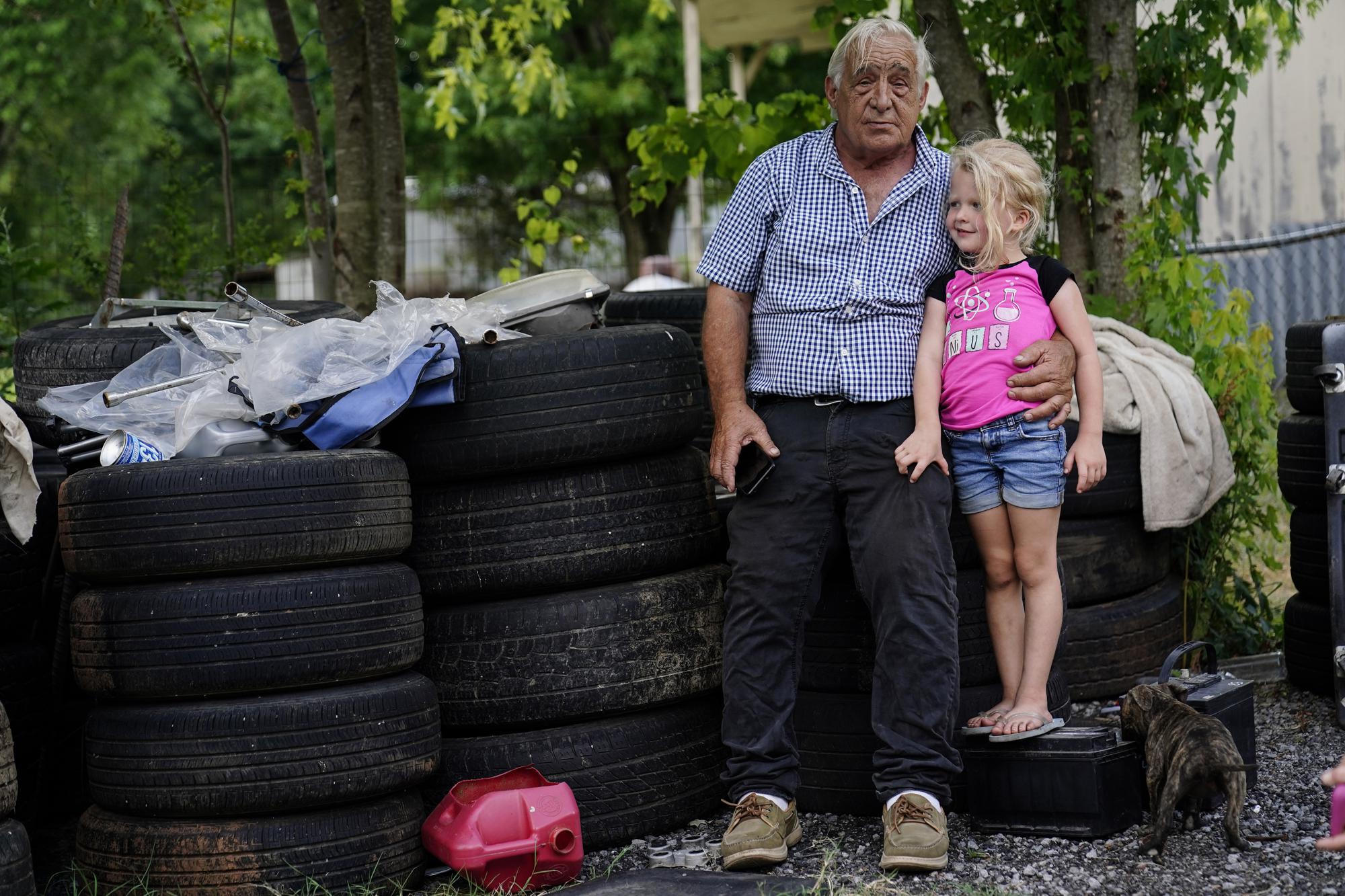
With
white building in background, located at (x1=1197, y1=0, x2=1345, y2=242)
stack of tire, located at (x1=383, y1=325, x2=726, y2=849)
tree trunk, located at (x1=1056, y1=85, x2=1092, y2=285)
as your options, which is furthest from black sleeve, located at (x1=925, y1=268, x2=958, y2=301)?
white building in background, located at (x1=1197, y1=0, x2=1345, y2=242)

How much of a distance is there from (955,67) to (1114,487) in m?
2.45

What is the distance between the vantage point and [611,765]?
3.95 metres

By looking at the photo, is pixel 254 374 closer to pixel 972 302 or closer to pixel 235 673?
pixel 235 673

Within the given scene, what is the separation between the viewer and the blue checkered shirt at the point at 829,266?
388 cm

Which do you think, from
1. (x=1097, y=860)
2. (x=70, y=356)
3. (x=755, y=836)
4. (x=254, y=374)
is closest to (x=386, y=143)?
(x=70, y=356)

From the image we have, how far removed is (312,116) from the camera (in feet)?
28.2

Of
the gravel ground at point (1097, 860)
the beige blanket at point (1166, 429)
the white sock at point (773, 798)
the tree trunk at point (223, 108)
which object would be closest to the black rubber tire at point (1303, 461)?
the beige blanket at point (1166, 429)

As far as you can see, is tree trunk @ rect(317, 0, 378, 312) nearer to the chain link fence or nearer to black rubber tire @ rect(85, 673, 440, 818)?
black rubber tire @ rect(85, 673, 440, 818)

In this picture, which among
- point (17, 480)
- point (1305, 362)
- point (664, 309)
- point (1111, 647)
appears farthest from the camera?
point (664, 309)

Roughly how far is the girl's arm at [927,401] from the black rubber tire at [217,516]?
4.75 feet

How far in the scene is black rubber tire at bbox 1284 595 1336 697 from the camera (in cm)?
509

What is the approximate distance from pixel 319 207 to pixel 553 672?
213 inches

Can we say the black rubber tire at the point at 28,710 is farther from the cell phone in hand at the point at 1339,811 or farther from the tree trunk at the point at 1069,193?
the tree trunk at the point at 1069,193

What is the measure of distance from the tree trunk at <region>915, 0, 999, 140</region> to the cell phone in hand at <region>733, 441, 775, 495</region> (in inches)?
131
